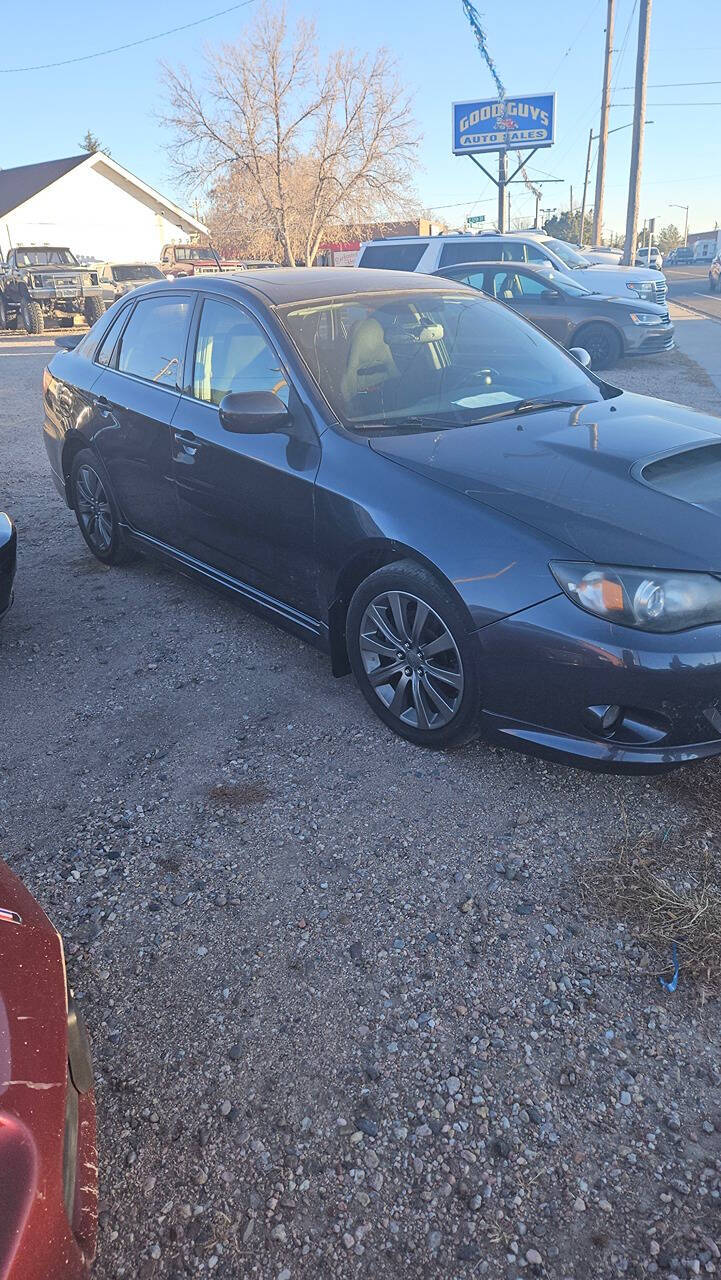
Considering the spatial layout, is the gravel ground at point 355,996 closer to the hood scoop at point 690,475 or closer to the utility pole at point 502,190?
the hood scoop at point 690,475

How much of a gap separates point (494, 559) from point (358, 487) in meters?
0.66

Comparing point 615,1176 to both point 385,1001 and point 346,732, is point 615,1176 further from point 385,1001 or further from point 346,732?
point 346,732

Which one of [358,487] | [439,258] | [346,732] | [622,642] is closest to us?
[622,642]

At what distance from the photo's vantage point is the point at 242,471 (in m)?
3.61

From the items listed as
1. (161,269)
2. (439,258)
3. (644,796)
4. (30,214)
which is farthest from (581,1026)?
(30,214)

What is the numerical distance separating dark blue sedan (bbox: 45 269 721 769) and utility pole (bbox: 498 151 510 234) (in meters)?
30.8

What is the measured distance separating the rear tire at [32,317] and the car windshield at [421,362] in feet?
69.8

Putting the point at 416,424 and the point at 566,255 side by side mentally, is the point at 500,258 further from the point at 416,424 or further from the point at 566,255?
the point at 416,424

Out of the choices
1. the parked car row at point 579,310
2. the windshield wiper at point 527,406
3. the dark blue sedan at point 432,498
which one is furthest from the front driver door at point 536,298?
the windshield wiper at point 527,406

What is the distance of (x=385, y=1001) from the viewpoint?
2.16m

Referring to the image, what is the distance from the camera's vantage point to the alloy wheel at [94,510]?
4930mm

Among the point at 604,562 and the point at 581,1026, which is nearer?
the point at 581,1026

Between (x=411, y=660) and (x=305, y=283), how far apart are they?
1959 mm

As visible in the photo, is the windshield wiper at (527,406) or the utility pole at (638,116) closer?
the windshield wiper at (527,406)
